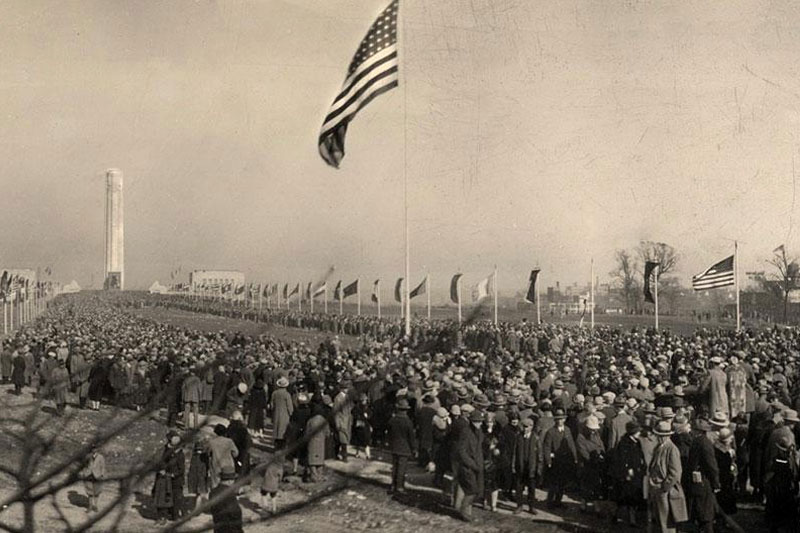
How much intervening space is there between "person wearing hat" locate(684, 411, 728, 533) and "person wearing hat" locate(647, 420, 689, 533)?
0.19 m

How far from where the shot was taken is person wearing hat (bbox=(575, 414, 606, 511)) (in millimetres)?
10047

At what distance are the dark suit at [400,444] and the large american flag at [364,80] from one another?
191 inches

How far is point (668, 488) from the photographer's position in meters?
8.27

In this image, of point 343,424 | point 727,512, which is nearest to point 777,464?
point 727,512

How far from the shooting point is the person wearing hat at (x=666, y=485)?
827 centimetres

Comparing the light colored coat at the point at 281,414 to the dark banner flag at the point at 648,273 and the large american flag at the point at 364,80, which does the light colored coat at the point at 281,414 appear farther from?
the dark banner flag at the point at 648,273

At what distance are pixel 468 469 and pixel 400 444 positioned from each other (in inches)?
62.9

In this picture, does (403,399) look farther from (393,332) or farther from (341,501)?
(393,332)

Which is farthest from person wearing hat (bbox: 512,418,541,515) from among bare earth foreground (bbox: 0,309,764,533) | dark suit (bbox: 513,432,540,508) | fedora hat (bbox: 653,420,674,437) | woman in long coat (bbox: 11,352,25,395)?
woman in long coat (bbox: 11,352,25,395)

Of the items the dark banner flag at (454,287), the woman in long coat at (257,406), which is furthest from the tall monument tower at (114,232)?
the woman in long coat at (257,406)

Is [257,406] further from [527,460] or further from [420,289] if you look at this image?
[420,289]

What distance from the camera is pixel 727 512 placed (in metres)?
9.59

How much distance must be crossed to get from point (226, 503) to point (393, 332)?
28.0m

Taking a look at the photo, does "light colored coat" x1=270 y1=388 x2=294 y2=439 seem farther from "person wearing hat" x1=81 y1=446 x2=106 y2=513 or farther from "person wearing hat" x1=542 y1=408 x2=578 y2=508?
"person wearing hat" x1=542 y1=408 x2=578 y2=508
